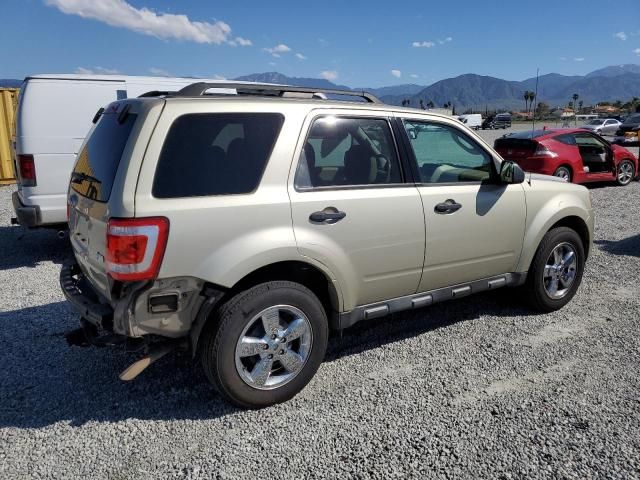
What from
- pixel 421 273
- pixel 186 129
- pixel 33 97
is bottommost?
pixel 421 273

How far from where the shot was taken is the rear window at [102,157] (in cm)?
295

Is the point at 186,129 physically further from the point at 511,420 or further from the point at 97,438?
the point at 511,420

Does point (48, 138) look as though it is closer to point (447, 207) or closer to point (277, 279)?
point (277, 279)

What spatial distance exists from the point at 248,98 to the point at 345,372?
78.8 inches

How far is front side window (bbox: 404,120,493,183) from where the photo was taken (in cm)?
397

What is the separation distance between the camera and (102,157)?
3.16m

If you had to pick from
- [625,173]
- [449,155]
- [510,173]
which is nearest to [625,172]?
[625,173]

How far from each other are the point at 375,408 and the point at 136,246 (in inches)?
68.8

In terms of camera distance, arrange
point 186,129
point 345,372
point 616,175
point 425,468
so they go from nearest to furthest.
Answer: point 425,468
point 186,129
point 345,372
point 616,175

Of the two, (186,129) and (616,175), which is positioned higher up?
(186,129)

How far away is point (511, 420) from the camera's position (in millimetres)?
3119

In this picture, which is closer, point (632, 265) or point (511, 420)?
point (511, 420)

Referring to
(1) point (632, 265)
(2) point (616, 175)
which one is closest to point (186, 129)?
(1) point (632, 265)

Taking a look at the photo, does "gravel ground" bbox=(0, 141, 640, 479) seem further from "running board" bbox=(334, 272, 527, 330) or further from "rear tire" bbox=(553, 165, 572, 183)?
"rear tire" bbox=(553, 165, 572, 183)
